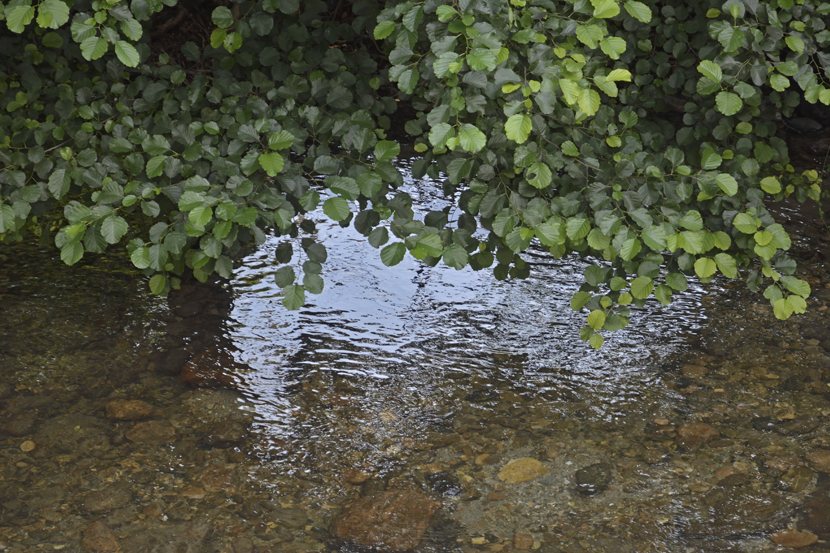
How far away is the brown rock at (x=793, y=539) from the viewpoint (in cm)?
266

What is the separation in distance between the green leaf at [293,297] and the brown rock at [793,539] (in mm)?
1976

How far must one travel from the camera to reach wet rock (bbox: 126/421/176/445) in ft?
10.6

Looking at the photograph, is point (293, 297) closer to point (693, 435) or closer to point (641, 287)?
point (641, 287)

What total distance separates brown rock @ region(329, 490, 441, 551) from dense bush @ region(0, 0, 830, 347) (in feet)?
3.29

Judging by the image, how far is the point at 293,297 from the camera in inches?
86.2

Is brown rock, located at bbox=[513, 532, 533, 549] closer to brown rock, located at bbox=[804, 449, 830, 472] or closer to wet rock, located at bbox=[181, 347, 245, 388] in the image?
brown rock, located at bbox=[804, 449, 830, 472]

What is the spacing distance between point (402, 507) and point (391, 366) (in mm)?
1027

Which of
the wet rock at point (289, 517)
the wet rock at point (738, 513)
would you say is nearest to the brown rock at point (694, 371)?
the wet rock at point (738, 513)

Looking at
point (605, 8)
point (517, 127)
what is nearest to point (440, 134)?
point (517, 127)

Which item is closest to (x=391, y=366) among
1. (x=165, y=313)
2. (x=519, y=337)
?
(x=519, y=337)

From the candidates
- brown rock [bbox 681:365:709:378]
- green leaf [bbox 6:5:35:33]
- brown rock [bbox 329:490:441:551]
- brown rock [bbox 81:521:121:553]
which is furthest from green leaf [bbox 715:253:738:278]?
brown rock [bbox 81:521:121:553]

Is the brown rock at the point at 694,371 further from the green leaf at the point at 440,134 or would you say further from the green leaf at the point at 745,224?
the green leaf at the point at 440,134

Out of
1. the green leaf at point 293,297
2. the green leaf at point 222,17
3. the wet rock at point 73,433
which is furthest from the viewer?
the wet rock at point 73,433

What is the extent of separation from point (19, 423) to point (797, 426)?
355cm
